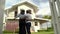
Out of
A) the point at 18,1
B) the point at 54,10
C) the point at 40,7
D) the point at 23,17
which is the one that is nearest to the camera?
the point at 54,10

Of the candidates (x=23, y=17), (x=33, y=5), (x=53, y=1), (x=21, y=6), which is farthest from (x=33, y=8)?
(x=53, y=1)

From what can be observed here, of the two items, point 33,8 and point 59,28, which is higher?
point 33,8

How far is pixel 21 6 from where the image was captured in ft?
37.3

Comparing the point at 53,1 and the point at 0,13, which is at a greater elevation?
the point at 53,1

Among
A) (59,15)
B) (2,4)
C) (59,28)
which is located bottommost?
(59,28)

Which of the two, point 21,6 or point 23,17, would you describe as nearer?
point 23,17

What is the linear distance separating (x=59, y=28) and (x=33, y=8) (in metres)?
9.16

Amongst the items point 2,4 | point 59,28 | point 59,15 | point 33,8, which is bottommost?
point 59,28

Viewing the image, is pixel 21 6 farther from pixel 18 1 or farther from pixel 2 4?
pixel 2 4

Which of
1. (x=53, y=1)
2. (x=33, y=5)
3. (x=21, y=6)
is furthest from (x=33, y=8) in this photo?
(x=53, y=1)

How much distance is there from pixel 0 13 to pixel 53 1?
110cm

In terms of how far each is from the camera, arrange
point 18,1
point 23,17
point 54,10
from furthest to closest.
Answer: point 18,1 < point 23,17 < point 54,10

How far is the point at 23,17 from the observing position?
151 inches

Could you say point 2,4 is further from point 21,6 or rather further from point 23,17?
point 21,6
